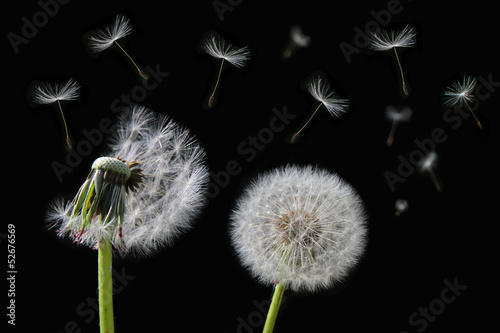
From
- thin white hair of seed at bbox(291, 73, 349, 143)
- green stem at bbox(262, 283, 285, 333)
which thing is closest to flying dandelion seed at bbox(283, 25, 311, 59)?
thin white hair of seed at bbox(291, 73, 349, 143)

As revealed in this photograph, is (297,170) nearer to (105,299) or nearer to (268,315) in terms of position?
(268,315)

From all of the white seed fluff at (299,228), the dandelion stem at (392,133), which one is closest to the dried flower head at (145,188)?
the white seed fluff at (299,228)

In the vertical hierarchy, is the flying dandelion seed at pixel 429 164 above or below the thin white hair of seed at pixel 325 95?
below

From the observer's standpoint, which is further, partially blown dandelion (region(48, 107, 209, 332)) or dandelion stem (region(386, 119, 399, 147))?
dandelion stem (region(386, 119, 399, 147))

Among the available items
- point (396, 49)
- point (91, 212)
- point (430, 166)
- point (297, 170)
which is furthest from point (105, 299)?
point (396, 49)

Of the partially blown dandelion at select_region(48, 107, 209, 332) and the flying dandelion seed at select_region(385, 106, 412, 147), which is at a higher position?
the flying dandelion seed at select_region(385, 106, 412, 147)

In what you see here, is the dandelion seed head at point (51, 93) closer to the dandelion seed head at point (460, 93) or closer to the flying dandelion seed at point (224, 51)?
the flying dandelion seed at point (224, 51)

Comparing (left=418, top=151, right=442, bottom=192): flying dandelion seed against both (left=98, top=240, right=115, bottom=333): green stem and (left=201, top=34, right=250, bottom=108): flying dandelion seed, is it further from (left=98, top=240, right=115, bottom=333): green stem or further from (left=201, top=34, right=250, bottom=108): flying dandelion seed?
(left=98, top=240, right=115, bottom=333): green stem
